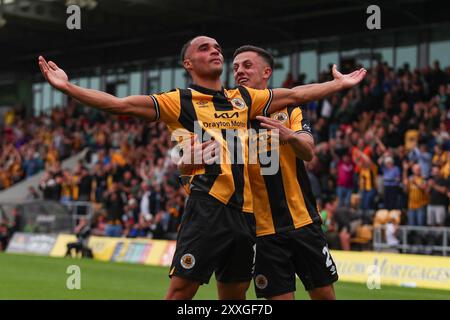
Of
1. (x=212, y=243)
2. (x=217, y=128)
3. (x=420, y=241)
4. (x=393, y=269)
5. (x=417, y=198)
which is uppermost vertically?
(x=217, y=128)

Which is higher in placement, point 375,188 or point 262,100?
point 262,100

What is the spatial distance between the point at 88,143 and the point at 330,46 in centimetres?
1096

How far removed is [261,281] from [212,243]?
1.14m

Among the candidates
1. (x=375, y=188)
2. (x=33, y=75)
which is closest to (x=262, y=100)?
(x=375, y=188)

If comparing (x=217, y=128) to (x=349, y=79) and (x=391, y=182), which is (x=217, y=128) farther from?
(x=391, y=182)

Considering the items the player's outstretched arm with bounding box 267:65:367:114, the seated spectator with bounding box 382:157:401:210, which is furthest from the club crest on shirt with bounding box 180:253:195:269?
the seated spectator with bounding box 382:157:401:210

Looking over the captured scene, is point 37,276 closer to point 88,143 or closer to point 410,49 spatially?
point 410,49

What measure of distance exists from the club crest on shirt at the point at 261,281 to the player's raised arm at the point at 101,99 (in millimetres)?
1691

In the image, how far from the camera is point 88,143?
3559 centimetres

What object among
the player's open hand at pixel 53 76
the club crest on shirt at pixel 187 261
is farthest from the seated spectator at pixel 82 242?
the club crest on shirt at pixel 187 261

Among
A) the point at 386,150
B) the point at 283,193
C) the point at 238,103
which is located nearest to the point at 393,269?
the point at 386,150

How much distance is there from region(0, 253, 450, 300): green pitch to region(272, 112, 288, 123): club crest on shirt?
6286 mm

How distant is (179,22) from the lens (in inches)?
1288

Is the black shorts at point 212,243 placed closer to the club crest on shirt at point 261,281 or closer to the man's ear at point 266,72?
the club crest on shirt at point 261,281
